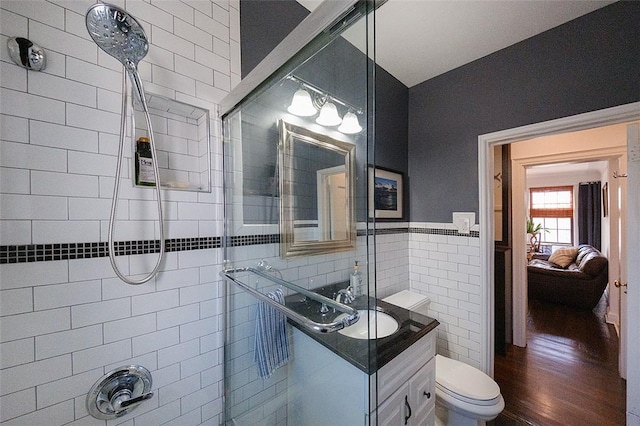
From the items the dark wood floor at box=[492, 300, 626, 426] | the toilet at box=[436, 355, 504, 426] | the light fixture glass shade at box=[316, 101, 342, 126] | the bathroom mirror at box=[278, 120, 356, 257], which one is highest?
the light fixture glass shade at box=[316, 101, 342, 126]

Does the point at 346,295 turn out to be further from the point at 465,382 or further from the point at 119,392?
the point at 465,382

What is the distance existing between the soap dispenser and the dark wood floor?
1867 mm

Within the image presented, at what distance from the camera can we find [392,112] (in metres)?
2.20

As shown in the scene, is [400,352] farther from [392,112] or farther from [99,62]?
[392,112]

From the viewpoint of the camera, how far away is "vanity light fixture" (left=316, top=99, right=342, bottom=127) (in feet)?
3.14

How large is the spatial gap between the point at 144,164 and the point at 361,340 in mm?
1154

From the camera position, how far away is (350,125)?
2.91 ft

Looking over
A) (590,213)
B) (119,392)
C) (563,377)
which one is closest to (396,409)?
(119,392)

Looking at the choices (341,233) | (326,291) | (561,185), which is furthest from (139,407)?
(561,185)

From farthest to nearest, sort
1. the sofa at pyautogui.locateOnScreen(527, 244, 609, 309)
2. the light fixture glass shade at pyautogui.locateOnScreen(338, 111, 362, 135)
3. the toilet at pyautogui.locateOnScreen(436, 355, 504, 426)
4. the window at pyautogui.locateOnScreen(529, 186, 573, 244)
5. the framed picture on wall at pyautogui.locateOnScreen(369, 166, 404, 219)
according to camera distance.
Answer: the window at pyautogui.locateOnScreen(529, 186, 573, 244), the sofa at pyautogui.locateOnScreen(527, 244, 609, 309), the framed picture on wall at pyautogui.locateOnScreen(369, 166, 404, 219), the toilet at pyautogui.locateOnScreen(436, 355, 504, 426), the light fixture glass shade at pyautogui.locateOnScreen(338, 111, 362, 135)

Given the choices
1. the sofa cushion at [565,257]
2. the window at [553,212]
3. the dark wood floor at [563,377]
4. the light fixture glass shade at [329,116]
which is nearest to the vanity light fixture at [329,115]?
the light fixture glass shade at [329,116]

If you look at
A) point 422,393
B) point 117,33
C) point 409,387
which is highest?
point 117,33

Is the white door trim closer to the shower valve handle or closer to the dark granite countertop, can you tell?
the dark granite countertop

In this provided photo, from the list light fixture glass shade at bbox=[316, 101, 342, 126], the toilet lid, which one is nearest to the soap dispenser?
light fixture glass shade at bbox=[316, 101, 342, 126]
